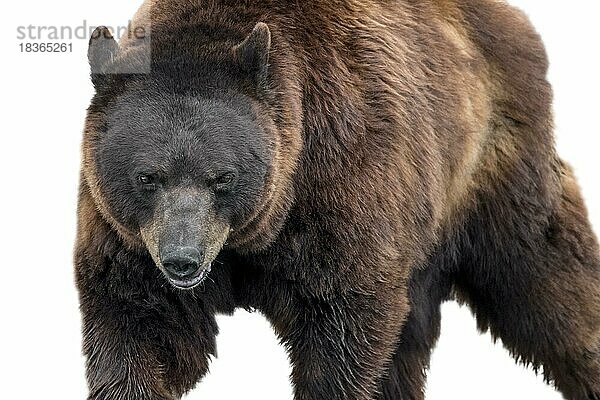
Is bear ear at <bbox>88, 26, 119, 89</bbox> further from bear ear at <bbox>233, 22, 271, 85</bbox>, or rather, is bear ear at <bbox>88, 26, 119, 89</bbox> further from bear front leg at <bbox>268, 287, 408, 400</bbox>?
bear front leg at <bbox>268, 287, 408, 400</bbox>

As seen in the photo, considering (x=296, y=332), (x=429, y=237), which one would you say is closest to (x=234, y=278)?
(x=296, y=332)

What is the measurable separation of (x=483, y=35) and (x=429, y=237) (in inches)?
58.6

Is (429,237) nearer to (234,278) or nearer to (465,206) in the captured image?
(465,206)

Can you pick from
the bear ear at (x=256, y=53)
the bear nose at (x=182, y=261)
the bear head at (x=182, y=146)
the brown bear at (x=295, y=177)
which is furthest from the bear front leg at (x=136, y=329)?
the bear ear at (x=256, y=53)

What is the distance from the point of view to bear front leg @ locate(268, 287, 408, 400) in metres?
8.49

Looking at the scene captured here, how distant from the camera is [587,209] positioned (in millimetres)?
10172

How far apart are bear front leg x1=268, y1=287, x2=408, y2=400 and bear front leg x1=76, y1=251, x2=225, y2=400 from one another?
520 mm

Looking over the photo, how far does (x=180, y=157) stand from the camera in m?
7.76

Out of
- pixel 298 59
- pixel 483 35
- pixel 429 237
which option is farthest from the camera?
pixel 483 35

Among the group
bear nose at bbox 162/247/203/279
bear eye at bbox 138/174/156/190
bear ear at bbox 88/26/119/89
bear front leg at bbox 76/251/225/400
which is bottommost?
bear front leg at bbox 76/251/225/400

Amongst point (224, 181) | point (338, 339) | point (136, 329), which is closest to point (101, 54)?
point (224, 181)

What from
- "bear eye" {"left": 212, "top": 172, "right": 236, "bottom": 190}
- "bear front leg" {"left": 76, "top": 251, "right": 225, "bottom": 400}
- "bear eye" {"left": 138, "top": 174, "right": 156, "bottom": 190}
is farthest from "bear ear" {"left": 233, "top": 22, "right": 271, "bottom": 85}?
"bear front leg" {"left": 76, "top": 251, "right": 225, "bottom": 400}

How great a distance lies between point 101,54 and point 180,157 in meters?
0.75

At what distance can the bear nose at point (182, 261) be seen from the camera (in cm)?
757
